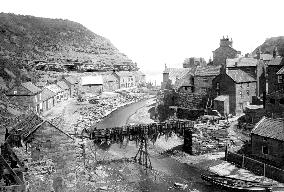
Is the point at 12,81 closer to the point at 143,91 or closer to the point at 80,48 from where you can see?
the point at 143,91

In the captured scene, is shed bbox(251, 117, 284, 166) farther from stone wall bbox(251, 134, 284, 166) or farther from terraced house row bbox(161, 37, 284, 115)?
terraced house row bbox(161, 37, 284, 115)

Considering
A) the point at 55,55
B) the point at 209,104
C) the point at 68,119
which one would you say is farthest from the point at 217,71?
the point at 55,55

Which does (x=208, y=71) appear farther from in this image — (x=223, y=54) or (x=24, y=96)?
(x=24, y=96)

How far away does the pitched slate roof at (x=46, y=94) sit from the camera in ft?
245

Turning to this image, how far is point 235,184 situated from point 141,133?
570 inches

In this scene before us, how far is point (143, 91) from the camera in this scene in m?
124

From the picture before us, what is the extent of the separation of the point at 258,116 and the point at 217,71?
22223 millimetres

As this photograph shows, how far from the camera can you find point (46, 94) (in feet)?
253

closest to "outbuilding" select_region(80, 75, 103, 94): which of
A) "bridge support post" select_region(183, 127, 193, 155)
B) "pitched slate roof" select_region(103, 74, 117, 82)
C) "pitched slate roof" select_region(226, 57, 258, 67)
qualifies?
"pitched slate roof" select_region(103, 74, 117, 82)

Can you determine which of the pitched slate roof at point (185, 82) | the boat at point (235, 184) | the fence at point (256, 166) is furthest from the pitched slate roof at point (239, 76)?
the boat at point (235, 184)

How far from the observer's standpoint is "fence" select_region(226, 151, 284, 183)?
→ 119 ft

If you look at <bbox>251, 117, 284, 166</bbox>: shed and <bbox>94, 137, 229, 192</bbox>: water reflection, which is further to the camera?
<bbox>251, 117, 284, 166</bbox>: shed

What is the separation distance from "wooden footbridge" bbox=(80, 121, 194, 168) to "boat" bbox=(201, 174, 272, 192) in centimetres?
890

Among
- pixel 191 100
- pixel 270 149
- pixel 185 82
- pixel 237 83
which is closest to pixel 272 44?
pixel 185 82
